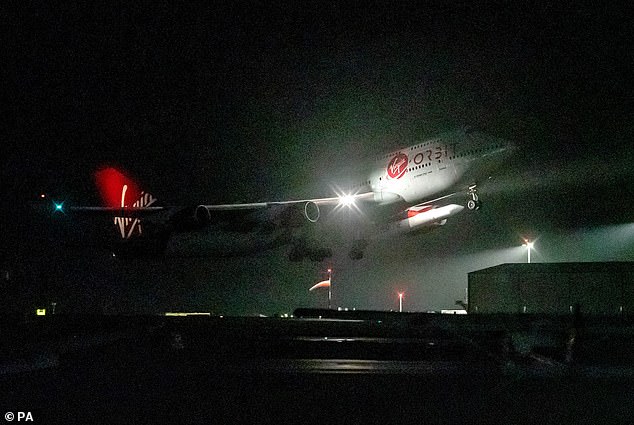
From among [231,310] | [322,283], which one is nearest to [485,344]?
[322,283]

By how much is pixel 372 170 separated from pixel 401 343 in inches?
931

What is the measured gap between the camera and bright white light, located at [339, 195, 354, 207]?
45844mm

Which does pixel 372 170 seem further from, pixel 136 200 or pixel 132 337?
pixel 132 337

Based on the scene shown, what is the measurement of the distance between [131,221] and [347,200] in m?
17.1

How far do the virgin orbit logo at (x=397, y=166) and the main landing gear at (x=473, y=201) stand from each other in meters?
3.79

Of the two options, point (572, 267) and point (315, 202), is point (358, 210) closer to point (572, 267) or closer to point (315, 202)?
point (315, 202)

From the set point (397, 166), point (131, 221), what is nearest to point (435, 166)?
point (397, 166)

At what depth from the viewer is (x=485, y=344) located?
72.9ft

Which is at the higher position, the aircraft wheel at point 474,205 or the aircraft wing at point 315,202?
the aircraft wing at point 315,202

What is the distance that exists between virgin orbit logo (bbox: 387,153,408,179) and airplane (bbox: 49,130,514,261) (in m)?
0.06

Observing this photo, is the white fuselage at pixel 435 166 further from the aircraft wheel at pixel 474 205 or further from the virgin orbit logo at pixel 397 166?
the aircraft wheel at pixel 474 205

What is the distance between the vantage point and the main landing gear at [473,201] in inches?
1619

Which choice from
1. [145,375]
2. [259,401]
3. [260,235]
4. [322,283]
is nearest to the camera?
[259,401]

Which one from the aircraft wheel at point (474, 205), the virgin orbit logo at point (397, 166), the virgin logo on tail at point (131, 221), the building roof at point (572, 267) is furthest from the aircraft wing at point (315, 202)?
the building roof at point (572, 267)
